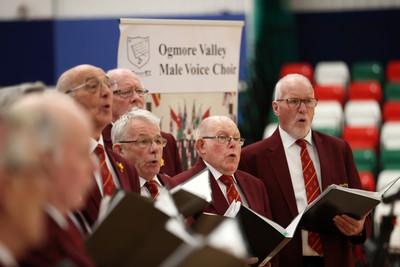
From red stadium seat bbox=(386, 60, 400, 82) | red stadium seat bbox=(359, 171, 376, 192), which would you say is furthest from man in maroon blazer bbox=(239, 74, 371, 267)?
red stadium seat bbox=(386, 60, 400, 82)

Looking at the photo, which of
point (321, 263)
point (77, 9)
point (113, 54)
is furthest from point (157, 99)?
point (77, 9)

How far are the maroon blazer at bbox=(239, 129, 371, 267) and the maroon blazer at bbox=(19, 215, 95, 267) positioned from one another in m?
2.81

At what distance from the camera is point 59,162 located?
2.34 meters

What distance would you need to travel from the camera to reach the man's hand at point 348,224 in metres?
5.13

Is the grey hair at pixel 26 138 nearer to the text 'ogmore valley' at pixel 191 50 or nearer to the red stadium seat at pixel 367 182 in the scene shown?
the text 'ogmore valley' at pixel 191 50

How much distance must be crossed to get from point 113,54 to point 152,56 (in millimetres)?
755

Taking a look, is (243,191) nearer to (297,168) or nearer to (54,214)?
(297,168)

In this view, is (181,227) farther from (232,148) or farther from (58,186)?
(232,148)

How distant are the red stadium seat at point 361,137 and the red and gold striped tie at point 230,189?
15.8 ft

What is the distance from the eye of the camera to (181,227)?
128 inches

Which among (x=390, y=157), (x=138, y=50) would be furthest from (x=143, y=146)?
(x=390, y=157)

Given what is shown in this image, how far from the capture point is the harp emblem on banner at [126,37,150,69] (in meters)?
6.26

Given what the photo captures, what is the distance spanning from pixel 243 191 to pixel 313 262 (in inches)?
28.9

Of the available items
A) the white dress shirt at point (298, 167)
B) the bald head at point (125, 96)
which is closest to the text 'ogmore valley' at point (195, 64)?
the bald head at point (125, 96)
